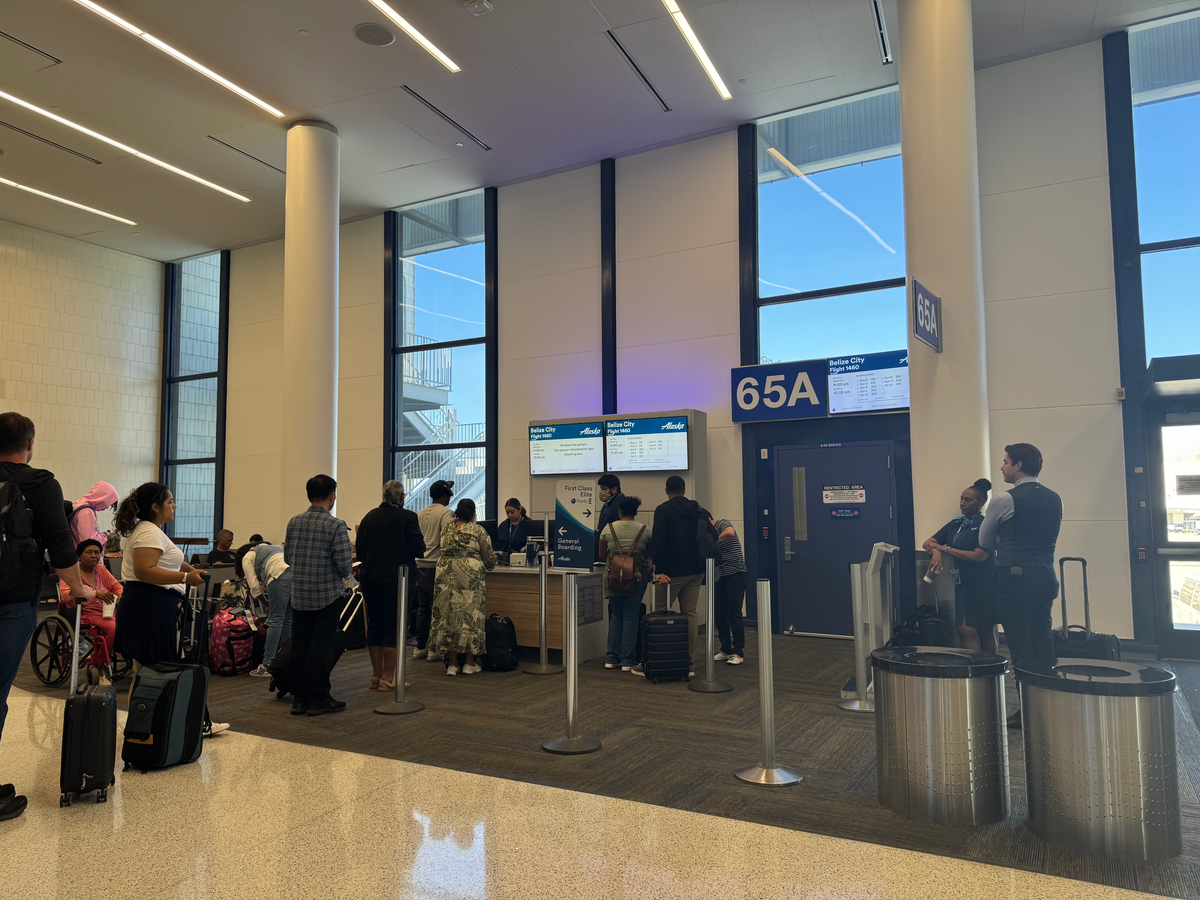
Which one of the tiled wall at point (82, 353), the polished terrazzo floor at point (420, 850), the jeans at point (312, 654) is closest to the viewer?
the polished terrazzo floor at point (420, 850)

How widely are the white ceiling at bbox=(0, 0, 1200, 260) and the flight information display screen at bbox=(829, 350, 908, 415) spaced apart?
2.77 metres

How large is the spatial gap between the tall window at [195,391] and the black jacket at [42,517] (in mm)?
9870

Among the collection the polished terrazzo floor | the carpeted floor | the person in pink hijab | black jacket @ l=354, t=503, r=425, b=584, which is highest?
the person in pink hijab

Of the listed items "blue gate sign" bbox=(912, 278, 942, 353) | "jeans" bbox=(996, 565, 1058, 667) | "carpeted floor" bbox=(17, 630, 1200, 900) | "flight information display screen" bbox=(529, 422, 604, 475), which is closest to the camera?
"carpeted floor" bbox=(17, 630, 1200, 900)

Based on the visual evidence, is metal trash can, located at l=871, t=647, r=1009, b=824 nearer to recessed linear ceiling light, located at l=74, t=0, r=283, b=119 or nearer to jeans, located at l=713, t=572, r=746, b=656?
jeans, located at l=713, t=572, r=746, b=656

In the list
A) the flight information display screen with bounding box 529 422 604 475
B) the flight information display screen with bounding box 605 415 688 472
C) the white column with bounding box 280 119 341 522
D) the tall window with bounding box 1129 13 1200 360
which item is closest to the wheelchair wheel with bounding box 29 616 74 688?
the white column with bounding box 280 119 341 522

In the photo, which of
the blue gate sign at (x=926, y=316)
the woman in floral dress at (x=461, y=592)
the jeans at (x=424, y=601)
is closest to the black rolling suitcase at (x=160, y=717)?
the woman in floral dress at (x=461, y=592)

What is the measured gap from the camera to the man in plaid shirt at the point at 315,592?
4746mm

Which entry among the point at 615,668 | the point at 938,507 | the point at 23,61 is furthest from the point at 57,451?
the point at 938,507

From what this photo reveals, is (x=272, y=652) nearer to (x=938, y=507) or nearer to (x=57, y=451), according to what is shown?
(x=938, y=507)

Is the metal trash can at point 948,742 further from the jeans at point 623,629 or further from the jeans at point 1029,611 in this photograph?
the jeans at point 623,629

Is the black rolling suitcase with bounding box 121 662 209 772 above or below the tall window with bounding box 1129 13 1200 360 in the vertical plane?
below

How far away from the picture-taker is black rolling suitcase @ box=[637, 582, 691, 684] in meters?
5.52

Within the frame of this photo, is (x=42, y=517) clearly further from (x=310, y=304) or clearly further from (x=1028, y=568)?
(x=310, y=304)
